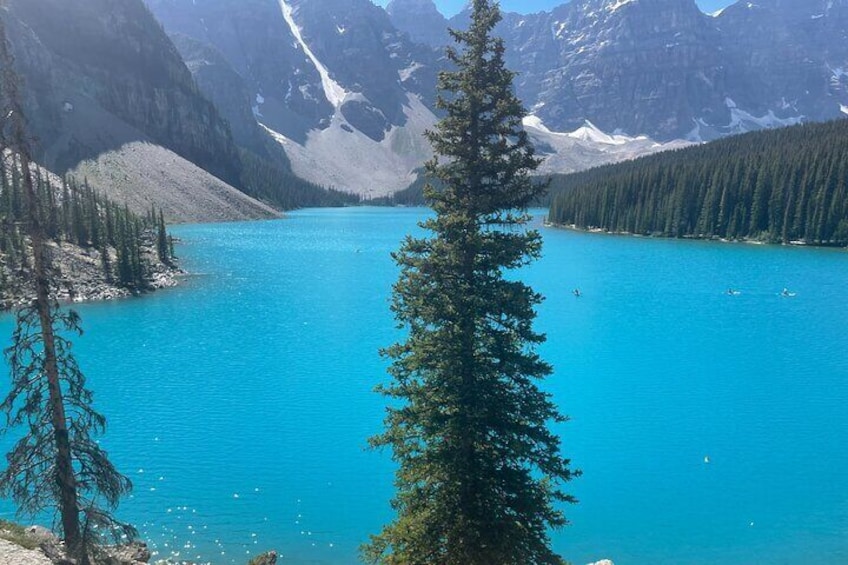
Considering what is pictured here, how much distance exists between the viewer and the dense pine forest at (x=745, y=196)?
125250 millimetres

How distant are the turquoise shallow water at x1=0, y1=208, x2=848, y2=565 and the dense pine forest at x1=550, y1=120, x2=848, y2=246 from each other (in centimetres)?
6083

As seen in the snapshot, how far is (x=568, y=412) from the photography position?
34594 mm

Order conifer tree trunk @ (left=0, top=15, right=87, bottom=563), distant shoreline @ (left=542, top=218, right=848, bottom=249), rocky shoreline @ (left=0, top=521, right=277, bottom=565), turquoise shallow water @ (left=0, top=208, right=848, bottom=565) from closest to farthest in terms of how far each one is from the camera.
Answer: conifer tree trunk @ (left=0, top=15, right=87, bottom=563) → rocky shoreline @ (left=0, top=521, right=277, bottom=565) → turquoise shallow water @ (left=0, top=208, right=848, bottom=565) → distant shoreline @ (left=542, top=218, right=848, bottom=249)

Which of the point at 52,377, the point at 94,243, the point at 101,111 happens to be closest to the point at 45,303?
the point at 52,377

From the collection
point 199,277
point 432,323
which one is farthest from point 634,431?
point 199,277

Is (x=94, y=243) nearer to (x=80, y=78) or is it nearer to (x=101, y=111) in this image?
(x=101, y=111)

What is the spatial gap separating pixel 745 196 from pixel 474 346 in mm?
145361

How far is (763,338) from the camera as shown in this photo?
51562 millimetres

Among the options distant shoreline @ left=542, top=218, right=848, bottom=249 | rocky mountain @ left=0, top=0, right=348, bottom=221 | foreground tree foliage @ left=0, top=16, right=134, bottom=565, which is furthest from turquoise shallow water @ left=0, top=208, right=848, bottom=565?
rocky mountain @ left=0, top=0, right=348, bottom=221

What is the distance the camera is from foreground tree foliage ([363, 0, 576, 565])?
14.4 metres

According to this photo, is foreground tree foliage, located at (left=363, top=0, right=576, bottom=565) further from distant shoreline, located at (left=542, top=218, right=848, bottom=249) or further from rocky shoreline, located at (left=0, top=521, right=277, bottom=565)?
distant shoreline, located at (left=542, top=218, right=848, bottom=249)

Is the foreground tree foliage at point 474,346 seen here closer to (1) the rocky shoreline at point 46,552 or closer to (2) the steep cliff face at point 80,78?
(1) the rocky shoreline at point 46,552

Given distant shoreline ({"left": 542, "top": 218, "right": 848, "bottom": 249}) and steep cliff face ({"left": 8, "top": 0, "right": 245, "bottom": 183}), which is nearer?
distant shoreline ({"left": 542, "top": 218, "right": 848, "bottom": 249})

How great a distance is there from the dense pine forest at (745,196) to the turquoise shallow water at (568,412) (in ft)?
200
